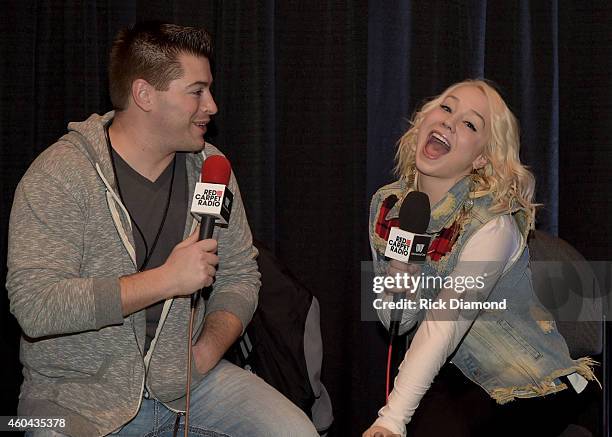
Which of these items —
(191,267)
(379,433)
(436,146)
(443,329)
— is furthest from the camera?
(436,146)

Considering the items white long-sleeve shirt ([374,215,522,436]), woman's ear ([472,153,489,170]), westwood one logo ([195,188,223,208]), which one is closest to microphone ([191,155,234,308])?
westwood one logo ([195,188,223,208])

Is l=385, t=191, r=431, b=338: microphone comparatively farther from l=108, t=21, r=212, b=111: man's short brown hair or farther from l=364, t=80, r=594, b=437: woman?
l=108, t=21, r=212, b=111: man's short brown hair

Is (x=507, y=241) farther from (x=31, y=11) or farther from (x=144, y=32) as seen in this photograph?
(x=31, y=11)

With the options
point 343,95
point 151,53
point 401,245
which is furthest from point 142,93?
point 343,95

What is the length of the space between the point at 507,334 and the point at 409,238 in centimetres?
50

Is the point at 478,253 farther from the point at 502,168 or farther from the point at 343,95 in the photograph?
the point at 343,95

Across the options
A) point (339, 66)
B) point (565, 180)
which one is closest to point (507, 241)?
point (565, 180)

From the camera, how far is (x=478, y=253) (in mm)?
2195

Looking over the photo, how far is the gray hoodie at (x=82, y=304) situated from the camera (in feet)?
6.31

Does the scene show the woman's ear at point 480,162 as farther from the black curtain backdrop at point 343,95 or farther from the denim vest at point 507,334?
the black curtain backdrop at point 343,95

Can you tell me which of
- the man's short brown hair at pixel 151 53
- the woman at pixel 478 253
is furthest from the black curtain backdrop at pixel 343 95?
the man's short brown hair at pixel 151 53

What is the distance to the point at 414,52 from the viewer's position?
303 cm

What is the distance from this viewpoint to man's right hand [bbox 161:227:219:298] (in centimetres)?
186

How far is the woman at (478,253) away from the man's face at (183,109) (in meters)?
0.62
